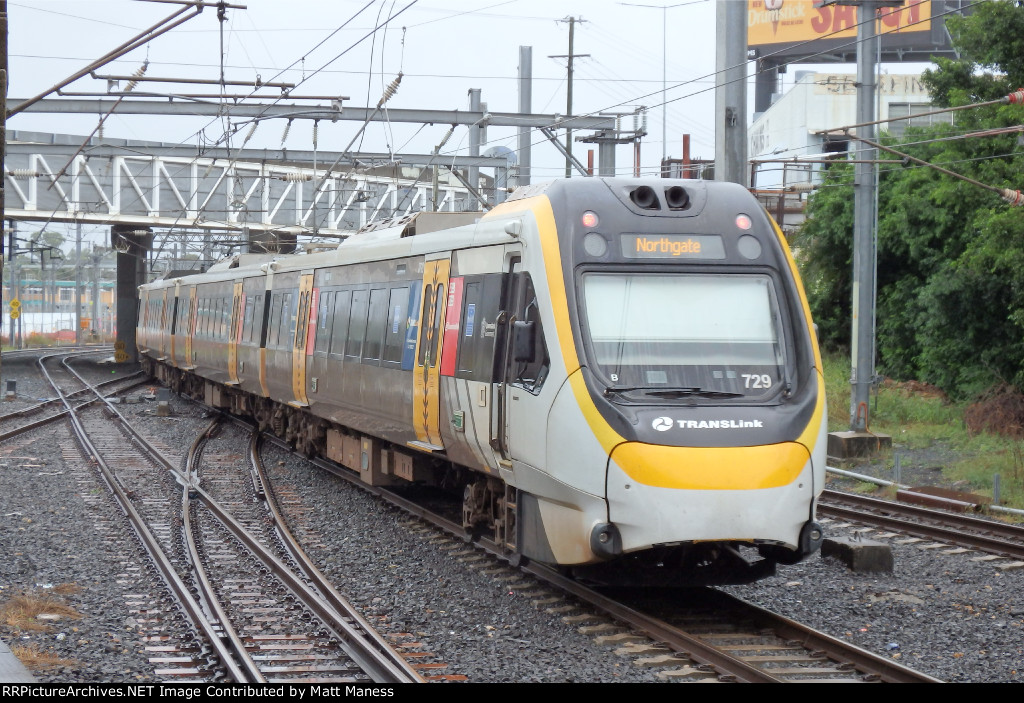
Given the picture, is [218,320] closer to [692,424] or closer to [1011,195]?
[1011,195]

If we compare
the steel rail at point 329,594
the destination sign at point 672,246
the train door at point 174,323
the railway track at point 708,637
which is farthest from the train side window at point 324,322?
the train door at point 174,323

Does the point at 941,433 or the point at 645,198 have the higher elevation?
the point at 645,198

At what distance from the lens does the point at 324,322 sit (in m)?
16.0

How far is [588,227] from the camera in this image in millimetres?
8789

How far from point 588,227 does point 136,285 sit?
149 ft

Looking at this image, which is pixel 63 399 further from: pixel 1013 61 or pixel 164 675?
pixel 164 675

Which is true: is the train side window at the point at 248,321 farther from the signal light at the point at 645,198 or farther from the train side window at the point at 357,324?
the signal light at the point at 645,198

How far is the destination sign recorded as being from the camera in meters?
8.77

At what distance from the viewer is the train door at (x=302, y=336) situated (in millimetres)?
16812

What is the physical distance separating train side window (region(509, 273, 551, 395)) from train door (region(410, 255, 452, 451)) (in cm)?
222

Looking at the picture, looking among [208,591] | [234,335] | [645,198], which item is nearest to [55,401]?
[234,335]

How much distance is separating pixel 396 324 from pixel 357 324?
5.61 feet

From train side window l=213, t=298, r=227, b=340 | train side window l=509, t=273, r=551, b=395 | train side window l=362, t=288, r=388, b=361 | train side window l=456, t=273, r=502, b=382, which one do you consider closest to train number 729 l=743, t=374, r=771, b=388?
train side window l=509, t=273, r=551, b=395
